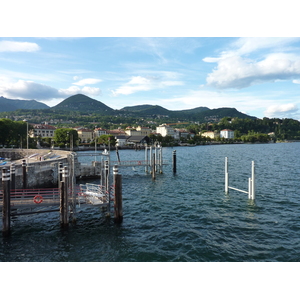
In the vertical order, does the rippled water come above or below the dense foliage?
below

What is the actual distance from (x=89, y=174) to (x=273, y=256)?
91.3ft

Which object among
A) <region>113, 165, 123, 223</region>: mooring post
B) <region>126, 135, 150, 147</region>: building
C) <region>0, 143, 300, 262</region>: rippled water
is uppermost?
<region>126, 135, 150, 147</region>: building

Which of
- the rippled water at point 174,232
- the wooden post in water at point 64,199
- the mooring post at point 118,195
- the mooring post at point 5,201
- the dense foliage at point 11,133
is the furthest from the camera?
the dense foliage at point 11,133

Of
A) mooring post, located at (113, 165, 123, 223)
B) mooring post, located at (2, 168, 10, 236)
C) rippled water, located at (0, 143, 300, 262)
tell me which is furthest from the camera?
mooring post, located at (113, 165, 123, 223)

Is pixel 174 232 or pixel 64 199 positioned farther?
pixel 174 232

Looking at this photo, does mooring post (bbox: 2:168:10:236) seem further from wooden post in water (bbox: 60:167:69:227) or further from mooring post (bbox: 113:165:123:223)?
mooring post (bbox: 113:165:123:223)

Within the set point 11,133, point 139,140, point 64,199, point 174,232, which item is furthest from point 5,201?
point 139,140

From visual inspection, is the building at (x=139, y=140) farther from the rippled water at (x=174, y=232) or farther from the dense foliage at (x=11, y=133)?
the rippled water at (x=174, y=232)

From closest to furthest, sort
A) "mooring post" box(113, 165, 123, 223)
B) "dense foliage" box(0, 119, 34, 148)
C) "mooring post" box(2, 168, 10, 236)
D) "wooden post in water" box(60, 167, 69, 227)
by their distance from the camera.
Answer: "mooring post" box(2, 168, 10, 236) → "wooden post in water" box(60, 167, 69, 227) → "mooring post" box(113, 165, 123, 223) → "dense foliage" box(0, 119, 34, 148)

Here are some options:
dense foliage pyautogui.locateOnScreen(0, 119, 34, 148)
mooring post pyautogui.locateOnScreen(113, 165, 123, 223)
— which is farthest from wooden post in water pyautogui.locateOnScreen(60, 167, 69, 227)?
dense foliage pyautogui.locateOnScreen(0, 119, 34, 148)

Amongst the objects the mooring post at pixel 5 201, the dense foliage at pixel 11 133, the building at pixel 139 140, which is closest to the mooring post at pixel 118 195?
the mooring post at pixel 5 201

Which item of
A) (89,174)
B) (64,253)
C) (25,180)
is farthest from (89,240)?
(89,174)

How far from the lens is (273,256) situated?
39.1 ft

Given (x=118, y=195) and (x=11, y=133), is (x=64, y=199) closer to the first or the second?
(x=118, y=195)
